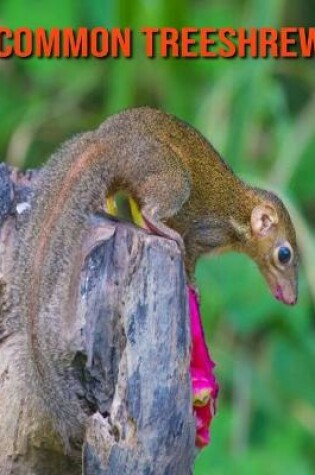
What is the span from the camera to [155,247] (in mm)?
1932

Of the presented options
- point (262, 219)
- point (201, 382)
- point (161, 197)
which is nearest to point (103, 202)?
point (161, 197)

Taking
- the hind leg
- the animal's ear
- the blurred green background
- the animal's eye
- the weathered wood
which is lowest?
the weathered wood

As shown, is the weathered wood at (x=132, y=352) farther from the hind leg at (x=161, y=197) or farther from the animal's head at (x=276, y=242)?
the animal's head at (x=276, y=242)

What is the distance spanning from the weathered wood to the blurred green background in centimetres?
137

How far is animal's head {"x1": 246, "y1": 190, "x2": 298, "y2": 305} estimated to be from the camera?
8.69ft

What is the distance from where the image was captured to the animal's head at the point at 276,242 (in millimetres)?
2648

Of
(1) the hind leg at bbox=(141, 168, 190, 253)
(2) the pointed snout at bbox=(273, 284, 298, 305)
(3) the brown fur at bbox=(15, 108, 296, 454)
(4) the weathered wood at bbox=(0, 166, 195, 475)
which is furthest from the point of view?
(2) the pointed snout at bbox=(273, 284, 298, 305)

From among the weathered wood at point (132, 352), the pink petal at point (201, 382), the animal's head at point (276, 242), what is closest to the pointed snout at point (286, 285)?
the animal's head at point (276, 242)

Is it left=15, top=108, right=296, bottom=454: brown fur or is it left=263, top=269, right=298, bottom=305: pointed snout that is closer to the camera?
left=15, top=108, right=296, bottom=454: brown fur

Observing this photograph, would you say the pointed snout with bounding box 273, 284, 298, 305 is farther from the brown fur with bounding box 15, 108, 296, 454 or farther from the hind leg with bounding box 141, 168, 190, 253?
the hind leg with bounding box 141, 168, 190, 253

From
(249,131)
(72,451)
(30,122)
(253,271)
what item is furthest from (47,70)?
(72,451)

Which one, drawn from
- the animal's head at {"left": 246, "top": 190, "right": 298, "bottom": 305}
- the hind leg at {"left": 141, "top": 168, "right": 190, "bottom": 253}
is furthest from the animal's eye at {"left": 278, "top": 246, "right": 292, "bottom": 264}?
the hind leg at {"left": 141, "top": 168, "right": 190, "bottom": 253}

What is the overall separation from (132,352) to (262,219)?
0.84 meters

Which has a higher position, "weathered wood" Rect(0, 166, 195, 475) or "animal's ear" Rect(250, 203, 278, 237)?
"animal's ear" Rect(250, 203, 278, 237)
